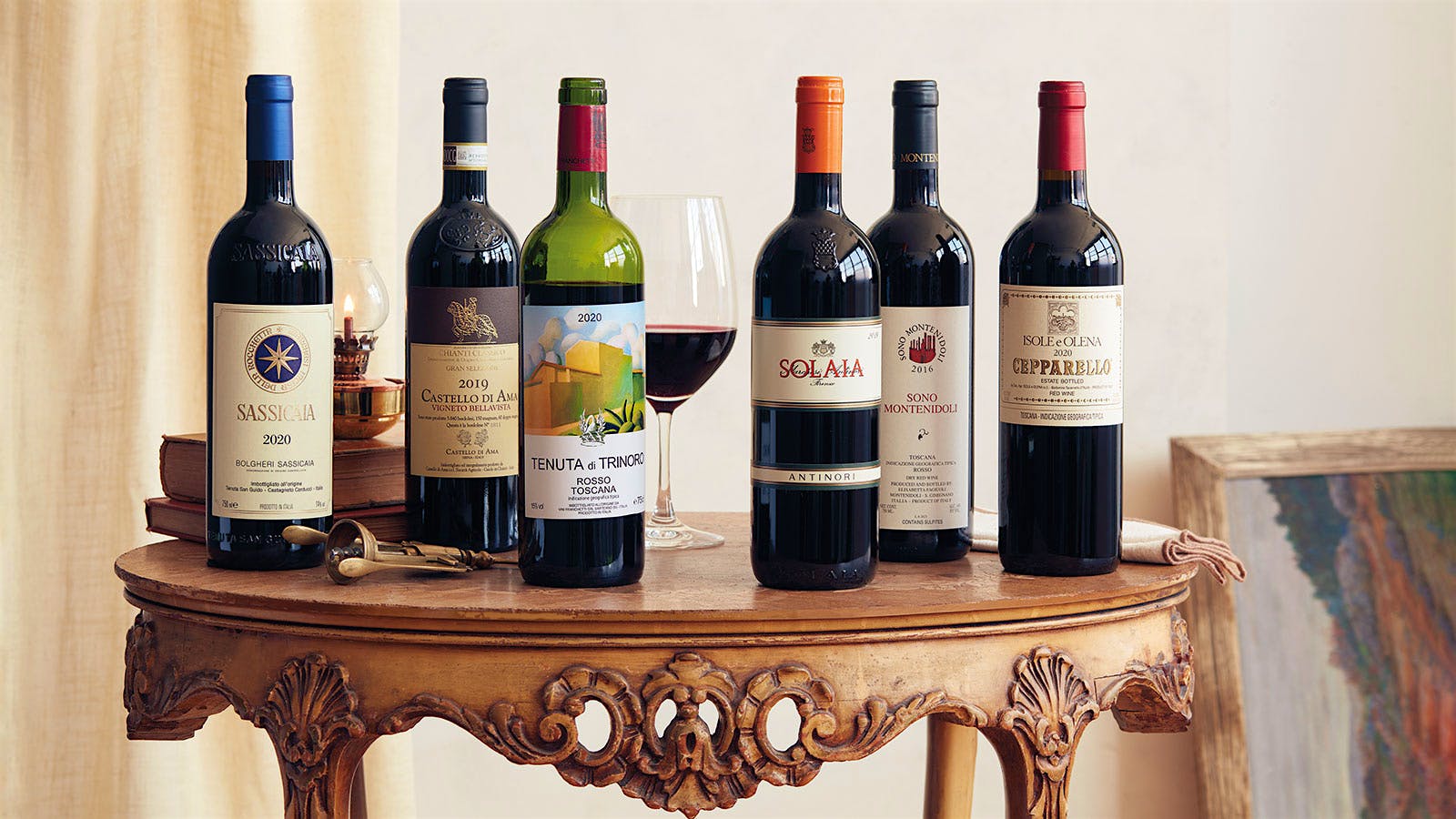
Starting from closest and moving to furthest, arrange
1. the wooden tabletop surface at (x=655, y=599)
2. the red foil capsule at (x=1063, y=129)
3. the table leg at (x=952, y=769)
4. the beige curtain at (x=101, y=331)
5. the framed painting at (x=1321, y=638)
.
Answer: the wooden tabletop surface at (x=655, y=599) < the red foil capsule at (x=1063, y=129) < the table leg at (x=952, y=769) < the beige curtain at (x=101, y=331) < the framed painting at (x=1321, y=638)

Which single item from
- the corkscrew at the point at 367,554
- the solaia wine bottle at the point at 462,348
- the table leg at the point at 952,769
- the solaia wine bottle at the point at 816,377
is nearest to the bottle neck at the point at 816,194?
the solaia wine bottle at the point at 816,377

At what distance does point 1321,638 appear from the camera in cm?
196

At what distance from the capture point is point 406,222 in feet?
6.39

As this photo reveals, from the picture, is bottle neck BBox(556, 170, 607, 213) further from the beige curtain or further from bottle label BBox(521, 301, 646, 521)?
the beige curtain

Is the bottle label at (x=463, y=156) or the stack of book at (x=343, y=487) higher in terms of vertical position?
the bottle label at (x=463, y=156)

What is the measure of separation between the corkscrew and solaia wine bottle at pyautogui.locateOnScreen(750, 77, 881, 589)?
0.73 ft

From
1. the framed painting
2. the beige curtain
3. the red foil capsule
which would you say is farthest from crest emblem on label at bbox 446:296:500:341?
the framed painting

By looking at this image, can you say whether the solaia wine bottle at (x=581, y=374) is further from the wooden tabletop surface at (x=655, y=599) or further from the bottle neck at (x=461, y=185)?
the bottle neck at (x=461, y=185)

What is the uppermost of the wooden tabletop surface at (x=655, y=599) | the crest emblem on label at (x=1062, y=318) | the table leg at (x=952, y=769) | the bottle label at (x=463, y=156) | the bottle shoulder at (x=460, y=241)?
the bottle label at (x=463, y=156)

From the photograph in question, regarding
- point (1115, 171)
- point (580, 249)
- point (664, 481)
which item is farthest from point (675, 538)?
point (1115, 171)

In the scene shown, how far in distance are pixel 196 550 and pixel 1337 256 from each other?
5.49 ft

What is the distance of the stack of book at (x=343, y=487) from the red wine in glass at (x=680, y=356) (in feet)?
0.73

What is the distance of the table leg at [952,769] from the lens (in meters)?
1.39

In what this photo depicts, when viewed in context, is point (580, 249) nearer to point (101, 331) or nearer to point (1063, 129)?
point (1063, 129)
